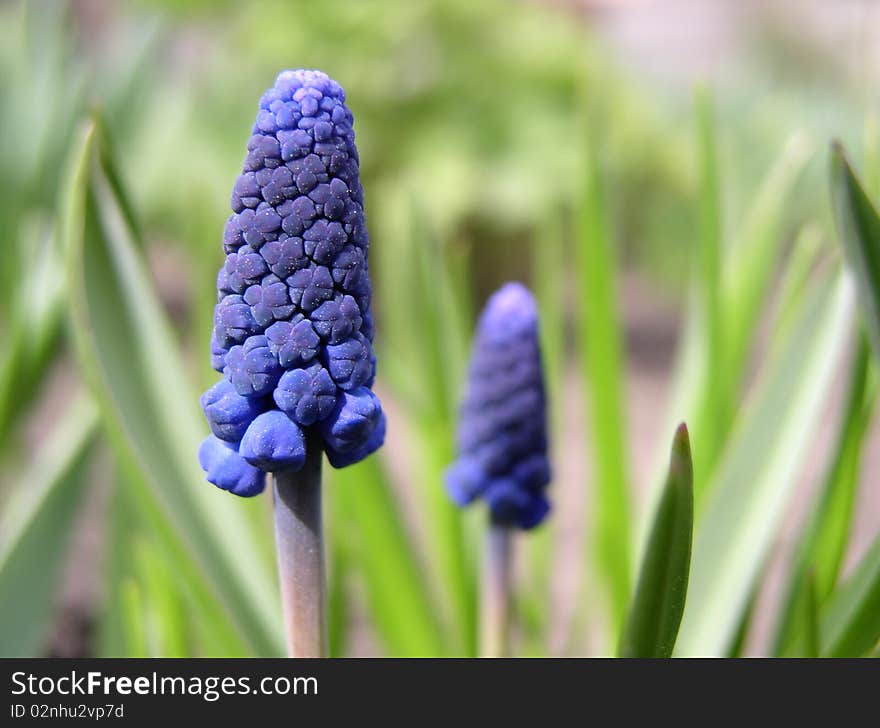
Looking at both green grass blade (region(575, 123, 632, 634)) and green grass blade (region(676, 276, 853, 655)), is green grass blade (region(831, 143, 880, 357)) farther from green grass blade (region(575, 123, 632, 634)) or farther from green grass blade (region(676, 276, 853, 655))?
green grass blade (region(575, 123, 632, 634))

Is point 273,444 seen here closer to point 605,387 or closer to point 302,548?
point 302,548

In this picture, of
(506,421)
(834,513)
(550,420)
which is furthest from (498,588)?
(550,420)

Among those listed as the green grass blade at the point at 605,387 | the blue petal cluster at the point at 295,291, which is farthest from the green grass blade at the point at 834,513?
the blue petal cluster at the point at 295,291

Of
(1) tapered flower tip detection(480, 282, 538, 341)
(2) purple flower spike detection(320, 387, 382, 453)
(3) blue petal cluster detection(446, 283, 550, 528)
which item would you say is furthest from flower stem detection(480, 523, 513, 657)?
(2) purple flower spike detection(320, 387, 382, 453)

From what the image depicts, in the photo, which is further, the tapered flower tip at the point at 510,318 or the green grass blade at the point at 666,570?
the tapered flower tip at the point at 510,318

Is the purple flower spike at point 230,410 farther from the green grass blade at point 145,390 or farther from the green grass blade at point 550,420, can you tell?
the green grass blade at point 550,420

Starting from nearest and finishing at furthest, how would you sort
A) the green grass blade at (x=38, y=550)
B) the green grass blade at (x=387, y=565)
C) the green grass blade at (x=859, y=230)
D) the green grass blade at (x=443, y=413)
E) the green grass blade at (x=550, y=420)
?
the green grass blade at (x=859, y=230) → the green grass blade at (x=38, y=550) → the green grass blade at (x=387, y=565) → the green grass blade at (x=443, y=413) → the green grass blade at (x=550, y=420)
